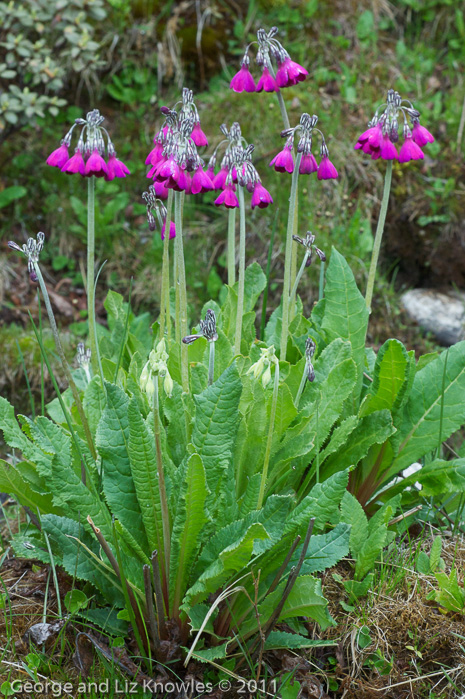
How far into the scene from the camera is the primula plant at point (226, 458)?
1.88 metres

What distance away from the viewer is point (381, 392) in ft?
8.11

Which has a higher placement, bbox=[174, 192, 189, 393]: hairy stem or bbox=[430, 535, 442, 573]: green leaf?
bbox=[174, 192, 189, 393]: hairy stem

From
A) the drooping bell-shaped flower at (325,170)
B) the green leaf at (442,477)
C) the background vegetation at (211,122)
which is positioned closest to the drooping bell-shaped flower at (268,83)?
the drooping bell-shaped flower at (325,170)

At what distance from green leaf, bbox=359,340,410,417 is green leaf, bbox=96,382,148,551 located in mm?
959

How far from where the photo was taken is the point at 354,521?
7.47 feet

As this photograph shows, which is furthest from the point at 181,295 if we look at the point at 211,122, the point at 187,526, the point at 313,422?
the point at 211,122

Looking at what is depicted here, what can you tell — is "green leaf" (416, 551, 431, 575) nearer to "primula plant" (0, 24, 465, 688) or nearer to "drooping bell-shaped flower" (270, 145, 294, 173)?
"primula plant" (0, 24, 465, 688)

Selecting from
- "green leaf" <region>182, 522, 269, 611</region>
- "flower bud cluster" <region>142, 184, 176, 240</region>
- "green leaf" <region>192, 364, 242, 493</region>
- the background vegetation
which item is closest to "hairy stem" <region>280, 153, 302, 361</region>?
"flower bud cluster" <region>142, 184, 176, 240</region>

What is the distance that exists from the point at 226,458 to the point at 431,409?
101cm

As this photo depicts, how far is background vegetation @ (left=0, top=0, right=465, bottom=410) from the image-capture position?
4.81m

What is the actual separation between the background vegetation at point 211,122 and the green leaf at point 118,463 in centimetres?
253

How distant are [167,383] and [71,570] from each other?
0.65 meters

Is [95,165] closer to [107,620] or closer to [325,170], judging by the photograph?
[325,170]

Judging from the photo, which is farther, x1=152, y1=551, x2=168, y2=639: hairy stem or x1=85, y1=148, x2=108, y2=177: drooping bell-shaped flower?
x1=85, y1=148, x2=108, y2=177: drooping bell-shaped flower
